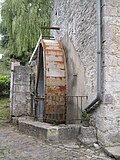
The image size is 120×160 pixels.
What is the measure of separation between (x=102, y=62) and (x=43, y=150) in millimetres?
1946

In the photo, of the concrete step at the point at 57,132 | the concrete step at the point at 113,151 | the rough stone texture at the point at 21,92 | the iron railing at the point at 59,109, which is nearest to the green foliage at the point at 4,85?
the rough stone texture at the point at 21,92

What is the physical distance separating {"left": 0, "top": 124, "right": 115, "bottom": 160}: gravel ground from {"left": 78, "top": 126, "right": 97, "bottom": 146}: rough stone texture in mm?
143

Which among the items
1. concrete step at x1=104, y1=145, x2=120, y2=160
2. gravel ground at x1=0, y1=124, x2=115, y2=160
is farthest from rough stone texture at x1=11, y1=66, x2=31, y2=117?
concrete step at x1=104, y1=145, x2=120, y2=160

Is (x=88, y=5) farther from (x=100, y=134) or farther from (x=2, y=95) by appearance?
(x=2, y=95)

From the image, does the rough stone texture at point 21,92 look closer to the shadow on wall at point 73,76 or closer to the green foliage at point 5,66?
the shadow on wall at point 73,76

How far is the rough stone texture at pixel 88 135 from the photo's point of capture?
180 inches

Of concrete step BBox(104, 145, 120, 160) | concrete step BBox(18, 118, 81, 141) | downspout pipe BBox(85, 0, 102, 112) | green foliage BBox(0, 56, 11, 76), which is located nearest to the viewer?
concrete step BBox(104, 145, 120, 160)

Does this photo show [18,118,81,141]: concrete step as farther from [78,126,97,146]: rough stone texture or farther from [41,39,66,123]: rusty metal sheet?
[41,39,66,123]: rusty metal sheet

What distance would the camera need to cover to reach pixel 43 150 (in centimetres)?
428

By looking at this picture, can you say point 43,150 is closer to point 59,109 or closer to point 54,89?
point 59,109

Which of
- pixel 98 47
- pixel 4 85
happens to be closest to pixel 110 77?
pixel 98 47

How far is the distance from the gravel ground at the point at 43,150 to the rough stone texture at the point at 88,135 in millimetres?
143

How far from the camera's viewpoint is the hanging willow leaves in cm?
1232

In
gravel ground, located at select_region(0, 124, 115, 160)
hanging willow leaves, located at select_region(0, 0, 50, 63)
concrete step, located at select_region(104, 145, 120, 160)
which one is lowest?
gravel ground, located at select_region(0, 124, 115, 160)
